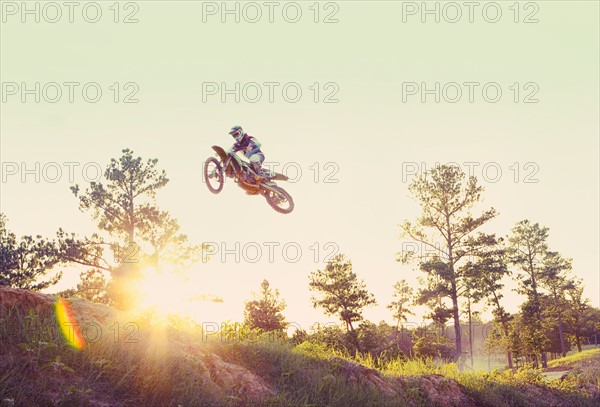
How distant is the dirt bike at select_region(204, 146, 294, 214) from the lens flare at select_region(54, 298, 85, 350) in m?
5.36

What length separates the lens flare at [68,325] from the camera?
7391 millimetres

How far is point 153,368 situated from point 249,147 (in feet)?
22.8

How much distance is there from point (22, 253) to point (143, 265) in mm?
6933

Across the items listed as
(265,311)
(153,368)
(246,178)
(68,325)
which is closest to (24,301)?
(68,325)

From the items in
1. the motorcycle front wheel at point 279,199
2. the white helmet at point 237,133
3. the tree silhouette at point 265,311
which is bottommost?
the tree silhouette at point 265,311

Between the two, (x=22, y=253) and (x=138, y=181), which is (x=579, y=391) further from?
(x=22, y=253)

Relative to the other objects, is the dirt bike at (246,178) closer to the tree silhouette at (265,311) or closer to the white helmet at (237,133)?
the white helmet at (237,133)

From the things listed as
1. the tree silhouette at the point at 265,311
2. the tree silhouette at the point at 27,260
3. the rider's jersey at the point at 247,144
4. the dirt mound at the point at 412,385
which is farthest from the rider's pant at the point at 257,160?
the tree silhouette at the point at 265,311

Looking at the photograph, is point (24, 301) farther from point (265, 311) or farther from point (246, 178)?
point (265, 311)

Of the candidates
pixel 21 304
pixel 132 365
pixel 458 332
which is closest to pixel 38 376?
pixel 132 365

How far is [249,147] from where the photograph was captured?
13.0 meters

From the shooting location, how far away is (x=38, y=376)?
21.2 ft

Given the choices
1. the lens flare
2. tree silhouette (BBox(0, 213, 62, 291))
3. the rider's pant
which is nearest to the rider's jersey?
the rider's pant

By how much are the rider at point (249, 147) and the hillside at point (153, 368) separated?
464 cm
